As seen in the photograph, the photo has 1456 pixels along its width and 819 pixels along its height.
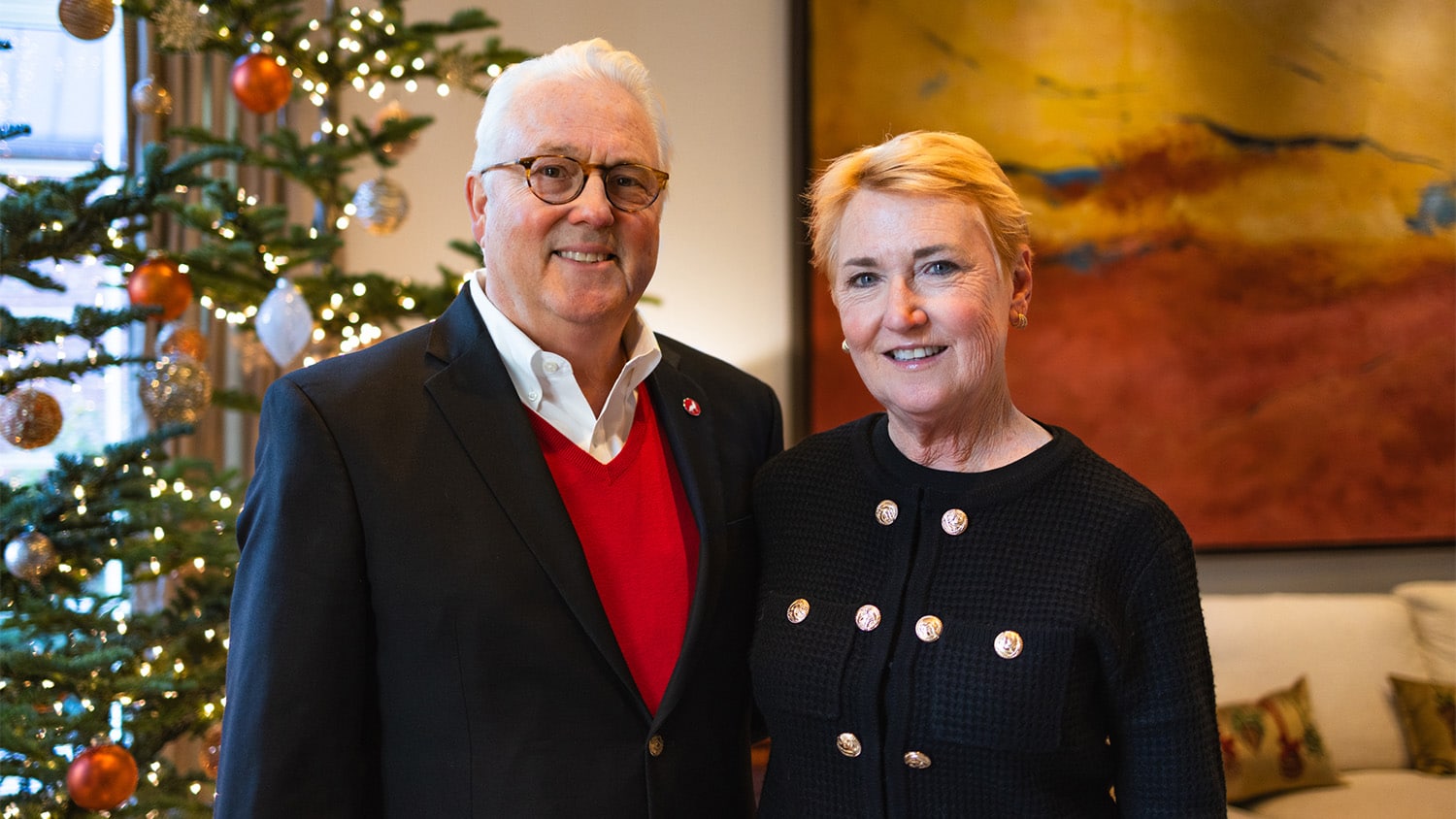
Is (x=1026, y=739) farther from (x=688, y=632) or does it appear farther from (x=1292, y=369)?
(x=1292, y=369)

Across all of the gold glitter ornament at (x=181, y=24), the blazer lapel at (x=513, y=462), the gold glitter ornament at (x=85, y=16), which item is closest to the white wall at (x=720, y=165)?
the gold glitter ornament at (x=181, y=24)

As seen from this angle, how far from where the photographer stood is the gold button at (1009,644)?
1.49 meters

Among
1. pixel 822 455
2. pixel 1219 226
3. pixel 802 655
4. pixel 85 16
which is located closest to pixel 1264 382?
pixel 1219 226

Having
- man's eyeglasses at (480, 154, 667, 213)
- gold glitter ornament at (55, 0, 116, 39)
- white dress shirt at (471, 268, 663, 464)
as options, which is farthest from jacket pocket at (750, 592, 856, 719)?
gold glitter ornament at (55, 0, 116, 39)

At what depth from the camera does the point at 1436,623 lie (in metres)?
4.05

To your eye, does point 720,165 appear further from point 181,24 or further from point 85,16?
point 85,16

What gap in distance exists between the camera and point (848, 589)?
165cm

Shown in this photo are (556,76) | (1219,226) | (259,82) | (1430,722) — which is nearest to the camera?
(556,76)

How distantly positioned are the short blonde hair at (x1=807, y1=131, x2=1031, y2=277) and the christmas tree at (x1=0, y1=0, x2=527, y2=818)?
1.41m

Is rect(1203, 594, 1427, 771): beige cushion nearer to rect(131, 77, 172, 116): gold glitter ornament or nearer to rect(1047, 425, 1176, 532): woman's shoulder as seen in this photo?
rect(1047, 425, 1176, 532): woman's shoulder

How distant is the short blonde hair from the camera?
158 centimetres

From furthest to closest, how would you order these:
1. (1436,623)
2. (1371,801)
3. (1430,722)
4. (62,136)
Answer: (1436,623) < (1430,722) < (1371,801) < (62,136)

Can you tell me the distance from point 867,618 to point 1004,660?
7.6 inches

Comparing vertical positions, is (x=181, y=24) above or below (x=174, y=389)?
above
